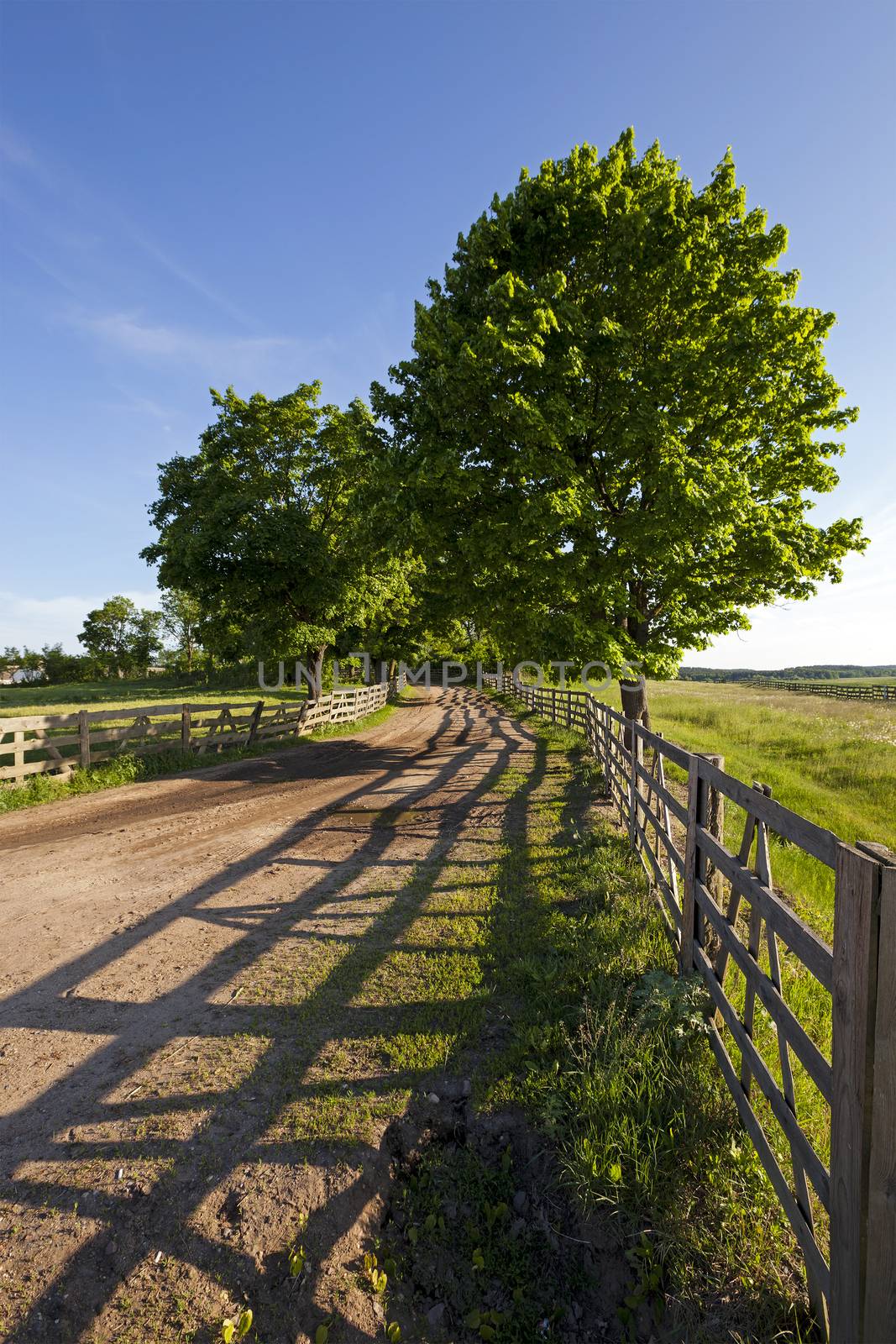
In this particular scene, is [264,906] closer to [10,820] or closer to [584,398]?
[10,820]

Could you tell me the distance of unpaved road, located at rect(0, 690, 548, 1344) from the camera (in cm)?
260

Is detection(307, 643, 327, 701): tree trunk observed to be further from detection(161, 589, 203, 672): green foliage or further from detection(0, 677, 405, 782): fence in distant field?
detection(161, 589, 203, 672): green foliage

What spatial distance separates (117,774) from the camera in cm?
1277

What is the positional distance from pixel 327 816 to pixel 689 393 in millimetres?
10841

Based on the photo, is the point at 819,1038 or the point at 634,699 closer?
the point at 819,1038

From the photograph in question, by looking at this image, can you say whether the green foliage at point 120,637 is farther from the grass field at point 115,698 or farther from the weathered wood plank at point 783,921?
the weathered wood plank at point 783,921

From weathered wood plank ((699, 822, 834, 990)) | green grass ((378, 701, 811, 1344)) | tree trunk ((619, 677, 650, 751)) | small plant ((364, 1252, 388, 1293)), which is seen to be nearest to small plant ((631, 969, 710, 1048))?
green grass ((378, 701, 811, 1344))

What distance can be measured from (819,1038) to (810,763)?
50.8 ft

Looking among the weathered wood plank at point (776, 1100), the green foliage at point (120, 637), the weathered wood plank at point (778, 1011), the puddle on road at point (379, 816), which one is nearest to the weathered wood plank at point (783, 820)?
the weathered wood plank at point (778, 1011)

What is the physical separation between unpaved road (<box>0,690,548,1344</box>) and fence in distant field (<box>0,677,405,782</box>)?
2.81 m

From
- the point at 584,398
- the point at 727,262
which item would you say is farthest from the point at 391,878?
the point at 727,262

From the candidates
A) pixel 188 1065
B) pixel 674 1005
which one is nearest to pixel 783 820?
pixel 674 1005

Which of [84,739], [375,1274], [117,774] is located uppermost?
[84,739]

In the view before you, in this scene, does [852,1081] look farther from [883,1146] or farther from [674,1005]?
[674,1005]
